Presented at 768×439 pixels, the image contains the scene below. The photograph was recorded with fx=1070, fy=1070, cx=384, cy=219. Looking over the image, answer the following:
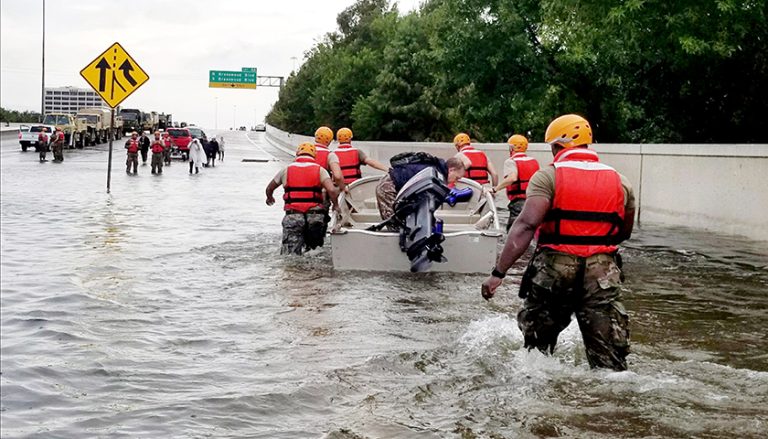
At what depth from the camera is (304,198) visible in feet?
45.6

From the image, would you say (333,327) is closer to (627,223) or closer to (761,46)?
(627,223)

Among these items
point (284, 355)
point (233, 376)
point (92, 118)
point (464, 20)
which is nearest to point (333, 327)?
point (284, 355)

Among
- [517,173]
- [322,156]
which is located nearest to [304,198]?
[322,156]

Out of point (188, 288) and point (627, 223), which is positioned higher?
point (627, 223)

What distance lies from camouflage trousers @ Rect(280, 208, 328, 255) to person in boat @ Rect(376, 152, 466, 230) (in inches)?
32.9

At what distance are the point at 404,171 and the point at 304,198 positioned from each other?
1501 millimetres

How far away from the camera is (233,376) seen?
25.2ft

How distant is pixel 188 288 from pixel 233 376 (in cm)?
438

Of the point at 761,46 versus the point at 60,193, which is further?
the point at 60,193

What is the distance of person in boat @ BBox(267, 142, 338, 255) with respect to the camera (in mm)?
13828

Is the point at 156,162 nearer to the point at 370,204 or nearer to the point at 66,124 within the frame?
the point at 66,124

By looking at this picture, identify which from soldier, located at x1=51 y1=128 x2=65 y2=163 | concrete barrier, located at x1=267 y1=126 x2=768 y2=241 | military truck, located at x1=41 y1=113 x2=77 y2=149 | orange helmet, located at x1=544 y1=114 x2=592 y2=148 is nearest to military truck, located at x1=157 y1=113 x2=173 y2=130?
military truck, located at x1=41 y1=113 x2=77 y2=149

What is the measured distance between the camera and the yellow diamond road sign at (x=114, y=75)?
25.9 m

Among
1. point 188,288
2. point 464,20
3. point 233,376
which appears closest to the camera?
point 233,376
